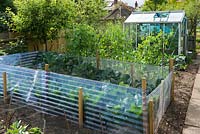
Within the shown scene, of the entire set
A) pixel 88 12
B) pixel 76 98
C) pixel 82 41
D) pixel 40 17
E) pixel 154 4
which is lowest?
pixel 76 98

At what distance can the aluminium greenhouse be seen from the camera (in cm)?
916

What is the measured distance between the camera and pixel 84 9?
35.1 ft

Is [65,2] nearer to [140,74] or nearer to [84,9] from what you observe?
[84,9]

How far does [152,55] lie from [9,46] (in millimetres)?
4221

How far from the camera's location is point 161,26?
368 inches

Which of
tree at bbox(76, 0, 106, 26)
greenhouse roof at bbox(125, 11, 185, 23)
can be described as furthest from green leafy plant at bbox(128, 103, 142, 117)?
tree at bbox(76, 0, 106, 26)

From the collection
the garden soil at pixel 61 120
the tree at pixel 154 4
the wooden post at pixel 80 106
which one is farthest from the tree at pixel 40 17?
the tree at pixel 154 4

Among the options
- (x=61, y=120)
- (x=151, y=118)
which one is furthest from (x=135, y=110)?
(x=61, y=120)

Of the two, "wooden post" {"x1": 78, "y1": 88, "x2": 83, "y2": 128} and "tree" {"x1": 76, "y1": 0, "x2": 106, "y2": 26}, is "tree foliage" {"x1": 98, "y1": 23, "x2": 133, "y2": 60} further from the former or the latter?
"wooden post" {"x1": 78, "y1": 88, "x2": 83, "y2": 128}

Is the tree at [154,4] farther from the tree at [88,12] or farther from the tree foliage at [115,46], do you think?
the tree foliage at [115,46]

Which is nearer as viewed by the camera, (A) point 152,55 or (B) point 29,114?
(B) point 29,114

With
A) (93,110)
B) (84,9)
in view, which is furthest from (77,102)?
(84,9)

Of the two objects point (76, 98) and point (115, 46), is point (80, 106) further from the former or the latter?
point (115, 46)

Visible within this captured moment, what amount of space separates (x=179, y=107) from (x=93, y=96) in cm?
207
